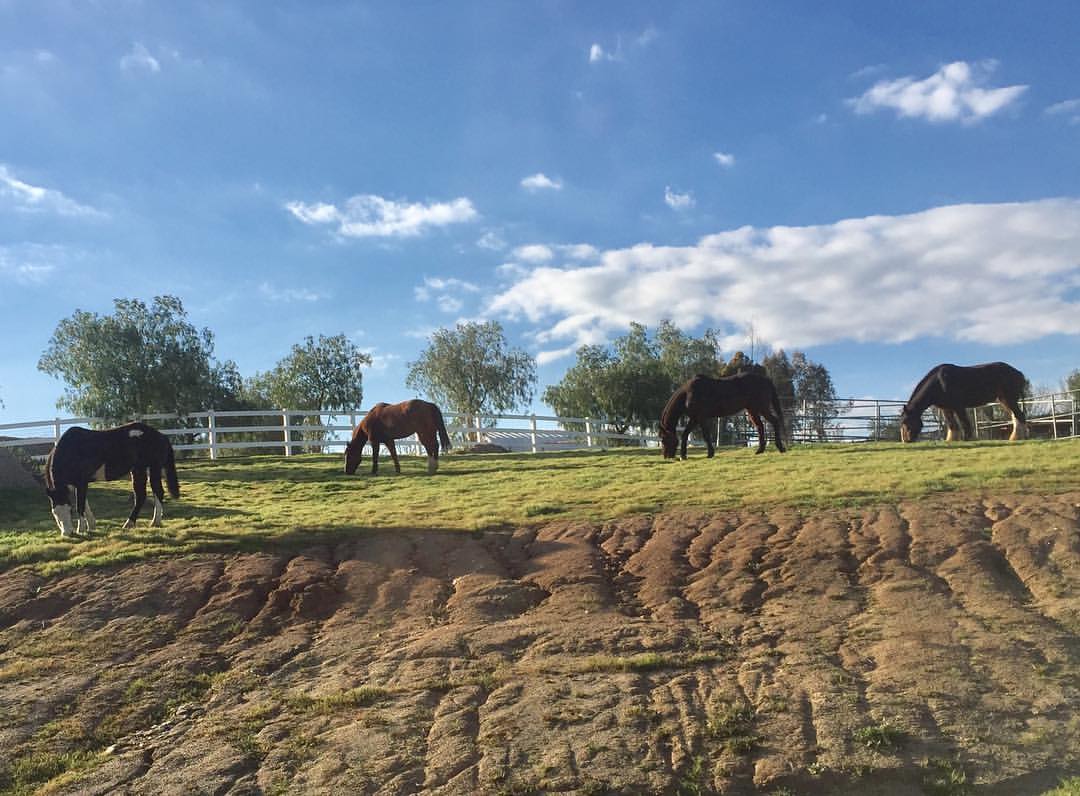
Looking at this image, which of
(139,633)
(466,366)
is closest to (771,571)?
(139,633)

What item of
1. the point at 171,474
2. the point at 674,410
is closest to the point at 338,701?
the point at 171,474

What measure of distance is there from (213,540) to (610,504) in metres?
5.86

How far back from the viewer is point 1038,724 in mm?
6078

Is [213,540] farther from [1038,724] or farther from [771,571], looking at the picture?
[1038,724]

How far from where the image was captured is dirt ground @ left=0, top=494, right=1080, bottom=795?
594cm

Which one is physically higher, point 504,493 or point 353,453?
point 353,453

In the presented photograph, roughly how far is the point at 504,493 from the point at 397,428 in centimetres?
576

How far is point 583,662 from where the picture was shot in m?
7.46

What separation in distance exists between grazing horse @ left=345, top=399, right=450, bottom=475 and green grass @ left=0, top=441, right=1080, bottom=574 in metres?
0.45

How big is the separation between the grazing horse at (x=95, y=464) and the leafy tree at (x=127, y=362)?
22.3m

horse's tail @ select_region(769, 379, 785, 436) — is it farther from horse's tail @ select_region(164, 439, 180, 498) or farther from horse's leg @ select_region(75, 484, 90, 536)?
horse's leg @ select_region(75, 484, 90, 536)

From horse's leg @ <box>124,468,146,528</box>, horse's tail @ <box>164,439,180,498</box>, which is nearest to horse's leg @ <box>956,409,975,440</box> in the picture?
horse's tail @ <box>164,439,180,498</box>

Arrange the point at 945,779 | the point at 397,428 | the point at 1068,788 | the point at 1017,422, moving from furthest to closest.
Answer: the point at 1017,422 → the point at 397,428 → the point at 945,779 → the point at 1068,788

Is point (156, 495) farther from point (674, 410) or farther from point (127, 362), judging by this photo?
point (127, 362)
